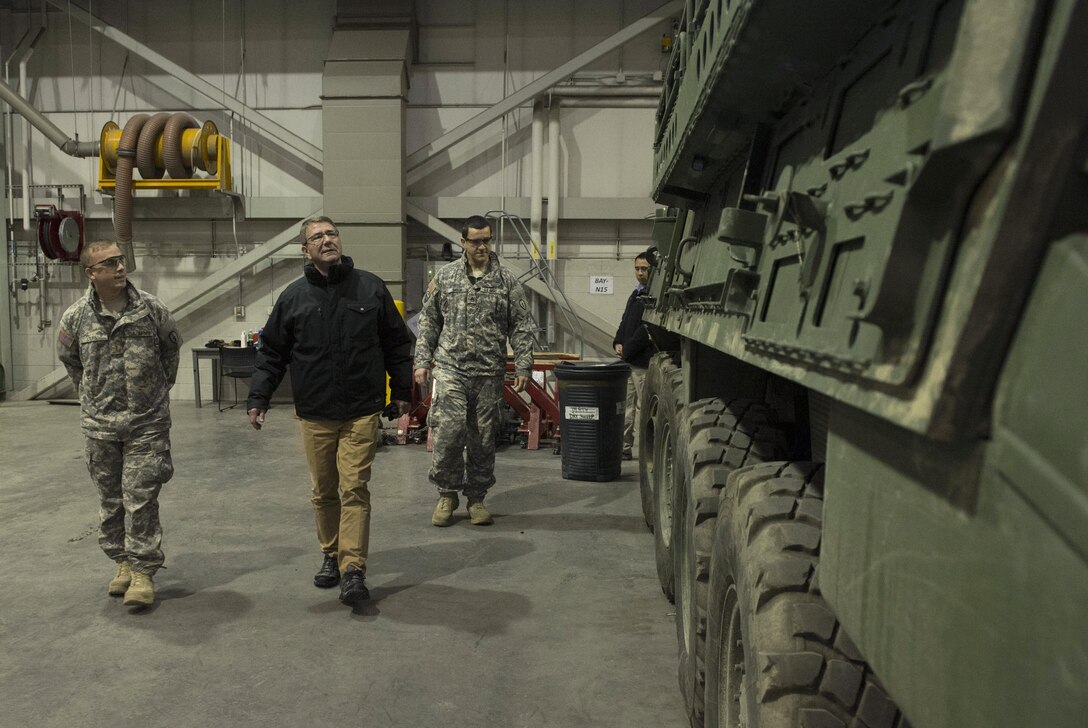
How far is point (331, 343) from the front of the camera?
4.46 m

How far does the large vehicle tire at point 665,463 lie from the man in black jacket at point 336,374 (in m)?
1.46

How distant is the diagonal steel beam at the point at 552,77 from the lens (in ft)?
40.6

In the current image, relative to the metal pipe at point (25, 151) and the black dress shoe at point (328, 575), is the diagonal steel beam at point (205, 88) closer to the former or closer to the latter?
the metal pipe at point (25, 151)

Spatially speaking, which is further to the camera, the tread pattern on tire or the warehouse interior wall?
the warehouse interior wall

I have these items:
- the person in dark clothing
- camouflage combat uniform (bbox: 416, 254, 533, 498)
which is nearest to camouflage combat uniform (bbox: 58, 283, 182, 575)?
camouflage combat uniform (bbox: 416, 254, 533, 498)

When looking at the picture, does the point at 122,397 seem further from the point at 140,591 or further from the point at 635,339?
the point at 635,339

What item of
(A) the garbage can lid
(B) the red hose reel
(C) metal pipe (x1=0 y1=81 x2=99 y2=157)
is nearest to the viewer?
(A) the garbage can lid

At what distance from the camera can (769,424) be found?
316 centimetres

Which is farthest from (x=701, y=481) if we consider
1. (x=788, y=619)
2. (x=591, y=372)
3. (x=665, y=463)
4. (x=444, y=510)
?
(x=591, y=372)

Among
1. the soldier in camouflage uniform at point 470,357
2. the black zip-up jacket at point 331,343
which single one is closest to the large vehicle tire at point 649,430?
the soldier in camouflage uniform at point 470,357

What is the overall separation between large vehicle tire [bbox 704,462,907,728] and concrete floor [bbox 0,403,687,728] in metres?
1.57

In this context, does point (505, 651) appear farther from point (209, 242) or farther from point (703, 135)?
point (209, 242)

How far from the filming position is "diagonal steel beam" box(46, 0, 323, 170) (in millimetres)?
12734

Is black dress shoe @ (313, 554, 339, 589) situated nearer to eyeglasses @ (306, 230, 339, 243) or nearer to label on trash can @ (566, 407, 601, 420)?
eyeglasses @ (306, 230, 339, 243)
